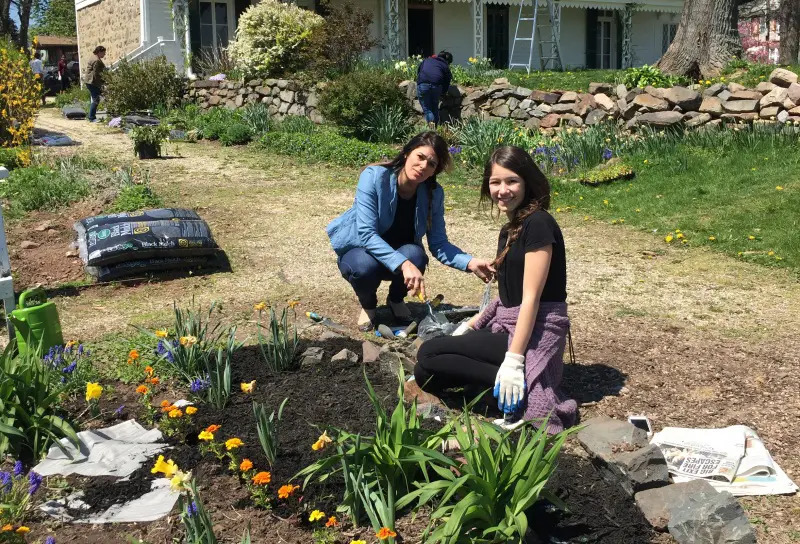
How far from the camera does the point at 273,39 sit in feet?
52.9

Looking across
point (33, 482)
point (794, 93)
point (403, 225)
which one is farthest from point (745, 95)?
point (33, 482)

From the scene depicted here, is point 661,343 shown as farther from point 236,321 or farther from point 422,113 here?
point 422,113

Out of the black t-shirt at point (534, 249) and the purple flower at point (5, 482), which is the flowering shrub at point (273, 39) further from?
the purple flower at point (5, 482)

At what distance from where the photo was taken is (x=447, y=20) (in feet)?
71.9

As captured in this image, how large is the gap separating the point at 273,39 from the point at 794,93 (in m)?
9.94

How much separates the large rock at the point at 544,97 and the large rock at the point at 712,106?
2.66 metres

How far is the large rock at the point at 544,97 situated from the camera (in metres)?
13.0

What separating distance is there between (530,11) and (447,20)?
281 cm

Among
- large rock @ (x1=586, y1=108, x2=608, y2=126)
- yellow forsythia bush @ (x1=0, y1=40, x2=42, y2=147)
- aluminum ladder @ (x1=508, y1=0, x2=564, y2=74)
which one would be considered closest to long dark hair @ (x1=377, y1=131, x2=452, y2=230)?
yellow forsythia bush @ (x1=0, y1=40, x2=42, y2=147)

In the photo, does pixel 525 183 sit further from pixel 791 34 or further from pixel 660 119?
pixel 791 34

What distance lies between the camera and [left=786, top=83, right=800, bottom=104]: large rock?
10.2m

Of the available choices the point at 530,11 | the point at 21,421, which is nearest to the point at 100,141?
the point at 21,421

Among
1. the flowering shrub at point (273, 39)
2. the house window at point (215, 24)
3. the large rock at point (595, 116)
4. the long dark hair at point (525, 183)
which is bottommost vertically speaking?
the long dark hair at point (525, 183)

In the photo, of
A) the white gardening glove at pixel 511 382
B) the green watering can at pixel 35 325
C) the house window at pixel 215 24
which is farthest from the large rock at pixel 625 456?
the house window at pixel 215 24
